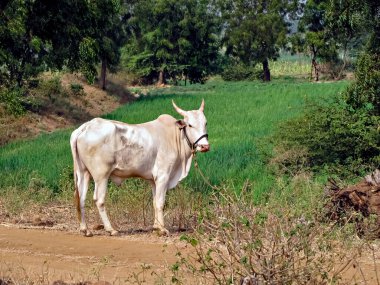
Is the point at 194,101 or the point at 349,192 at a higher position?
the point at 349,192

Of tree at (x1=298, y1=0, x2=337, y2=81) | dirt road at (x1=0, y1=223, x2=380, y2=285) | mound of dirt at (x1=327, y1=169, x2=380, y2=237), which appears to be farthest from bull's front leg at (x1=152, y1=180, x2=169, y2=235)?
tree at (x1=298, y1=0, x2=337, y2=81)

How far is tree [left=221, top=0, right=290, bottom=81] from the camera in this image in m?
59.7

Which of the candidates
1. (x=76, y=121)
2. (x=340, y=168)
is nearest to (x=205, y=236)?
(x=340, y=168)

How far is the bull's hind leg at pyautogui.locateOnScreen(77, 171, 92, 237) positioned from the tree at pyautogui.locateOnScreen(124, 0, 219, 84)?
155ft

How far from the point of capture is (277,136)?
1408cm

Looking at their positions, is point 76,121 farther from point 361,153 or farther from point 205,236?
point 205,236

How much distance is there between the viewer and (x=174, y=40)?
58.8 metres

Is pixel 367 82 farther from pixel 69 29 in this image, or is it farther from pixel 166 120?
pixel 69 29

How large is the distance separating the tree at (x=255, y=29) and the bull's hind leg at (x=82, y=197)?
49696 millimetres

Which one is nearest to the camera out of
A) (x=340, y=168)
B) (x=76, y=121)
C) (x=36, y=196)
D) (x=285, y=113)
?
(x=36, y=196)

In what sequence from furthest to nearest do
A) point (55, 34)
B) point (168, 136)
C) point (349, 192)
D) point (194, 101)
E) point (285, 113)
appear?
point (194, 101)
point (285, 113)
point (55, 34)
point (168, 136)
point (349, 192)

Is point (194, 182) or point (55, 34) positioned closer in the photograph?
point (194, 182)

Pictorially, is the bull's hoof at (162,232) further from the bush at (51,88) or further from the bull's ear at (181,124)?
the bush at (51,88)

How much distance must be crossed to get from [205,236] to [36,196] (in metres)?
6.02
